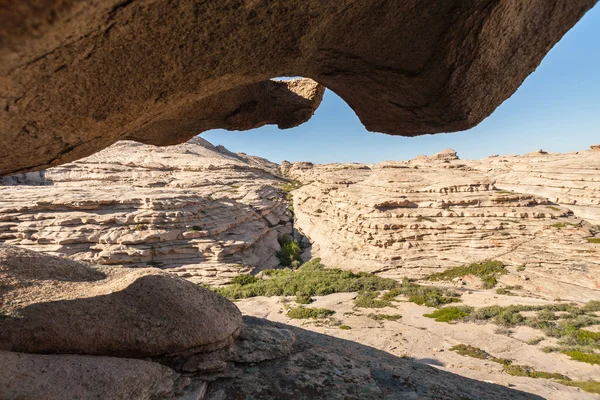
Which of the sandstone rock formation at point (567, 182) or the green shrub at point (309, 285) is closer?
the green shrub at point (309, 285)

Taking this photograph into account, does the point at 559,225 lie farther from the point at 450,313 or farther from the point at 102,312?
the point at 102,312

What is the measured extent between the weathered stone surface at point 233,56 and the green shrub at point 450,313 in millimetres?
14826

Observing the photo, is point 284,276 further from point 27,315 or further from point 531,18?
point 531,18

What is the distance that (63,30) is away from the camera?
2174 millimetres

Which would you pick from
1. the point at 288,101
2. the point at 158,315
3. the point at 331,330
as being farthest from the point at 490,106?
the point at 331,330

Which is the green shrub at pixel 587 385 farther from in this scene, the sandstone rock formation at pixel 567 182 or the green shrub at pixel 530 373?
the sandstone rock formation at pixel 567 182

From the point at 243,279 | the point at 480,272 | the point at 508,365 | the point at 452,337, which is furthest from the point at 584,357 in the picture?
the point at 243,279

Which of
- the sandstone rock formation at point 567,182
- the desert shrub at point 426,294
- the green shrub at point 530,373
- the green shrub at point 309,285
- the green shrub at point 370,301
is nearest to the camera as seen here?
the green shrub at point 530,373

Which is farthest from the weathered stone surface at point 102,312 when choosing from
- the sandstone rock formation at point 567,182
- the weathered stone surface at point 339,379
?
the sandstone rock formation at point 567,182

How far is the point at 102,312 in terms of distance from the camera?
17.4ft

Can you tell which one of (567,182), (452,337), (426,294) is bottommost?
(452,337)

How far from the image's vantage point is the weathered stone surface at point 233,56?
2.48m

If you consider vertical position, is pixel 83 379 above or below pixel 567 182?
below

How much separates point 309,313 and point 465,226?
52.5ft
